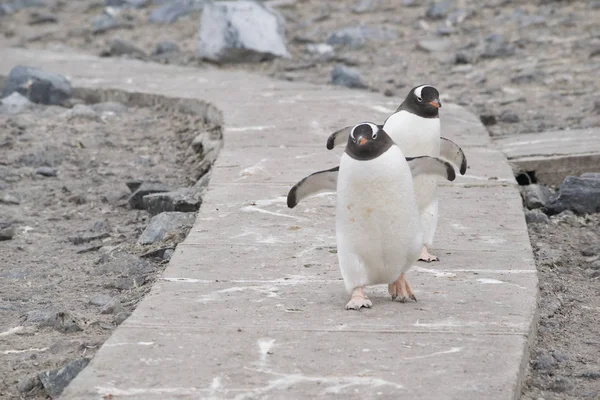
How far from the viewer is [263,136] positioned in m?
7.93

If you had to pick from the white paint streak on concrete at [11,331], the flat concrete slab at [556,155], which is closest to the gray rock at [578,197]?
the flat concrete slab at [556,155]

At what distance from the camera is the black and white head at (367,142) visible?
4324mm

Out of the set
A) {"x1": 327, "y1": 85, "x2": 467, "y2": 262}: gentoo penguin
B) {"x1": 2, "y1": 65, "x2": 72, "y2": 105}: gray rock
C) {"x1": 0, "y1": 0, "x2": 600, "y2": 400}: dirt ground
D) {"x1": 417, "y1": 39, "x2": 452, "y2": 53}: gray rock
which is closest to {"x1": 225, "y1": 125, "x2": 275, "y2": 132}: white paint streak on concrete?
{"x1": 0, "y1": 0, "x2": 600, "y2": 400}: dirt ground

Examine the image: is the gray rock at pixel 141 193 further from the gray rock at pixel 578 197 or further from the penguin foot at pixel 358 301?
the penguin foot at pixel 358 301

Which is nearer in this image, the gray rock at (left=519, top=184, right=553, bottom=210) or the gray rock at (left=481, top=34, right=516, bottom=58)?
the gray rock at (left=519, top=184, right=553, bottom=210)

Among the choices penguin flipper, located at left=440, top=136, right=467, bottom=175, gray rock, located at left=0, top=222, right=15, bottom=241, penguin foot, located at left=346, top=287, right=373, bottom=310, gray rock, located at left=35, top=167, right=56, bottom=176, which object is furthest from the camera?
gray rock, located at left=35, top=167, right=56, bottom=176

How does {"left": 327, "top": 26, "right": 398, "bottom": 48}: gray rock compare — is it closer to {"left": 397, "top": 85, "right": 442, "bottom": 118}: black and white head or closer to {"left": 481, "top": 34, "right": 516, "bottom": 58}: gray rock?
{"left": 481, "top": 34, "right": 516, "bottom": 58}: gray rock

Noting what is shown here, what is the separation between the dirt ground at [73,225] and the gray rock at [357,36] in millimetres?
3682

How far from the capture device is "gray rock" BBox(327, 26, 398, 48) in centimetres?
1297

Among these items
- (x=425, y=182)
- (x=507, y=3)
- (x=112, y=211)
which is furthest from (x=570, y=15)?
(x=425, y=182)

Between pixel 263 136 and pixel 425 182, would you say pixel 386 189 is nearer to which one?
pixel 425 182

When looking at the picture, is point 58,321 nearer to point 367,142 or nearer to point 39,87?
point 367,142

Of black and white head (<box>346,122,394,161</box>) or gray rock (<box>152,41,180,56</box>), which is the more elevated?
black and white head (<box>346,122,394,161</box>)

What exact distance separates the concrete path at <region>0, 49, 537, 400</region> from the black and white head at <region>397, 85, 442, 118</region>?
2.26 ft
